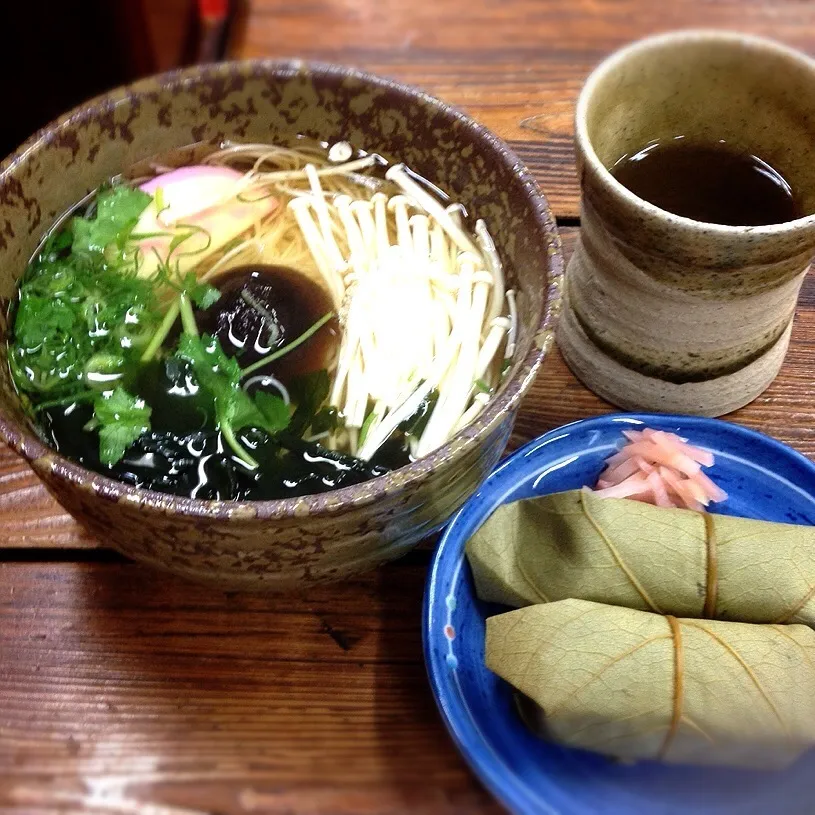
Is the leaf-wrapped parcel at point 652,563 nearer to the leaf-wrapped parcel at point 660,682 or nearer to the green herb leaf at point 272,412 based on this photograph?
the leaf-wrapped parcel at point 660,682

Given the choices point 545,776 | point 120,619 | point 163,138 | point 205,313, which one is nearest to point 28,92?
point 163,138

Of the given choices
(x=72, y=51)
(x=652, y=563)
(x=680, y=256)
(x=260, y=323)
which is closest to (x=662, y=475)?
(x=652, y=563)

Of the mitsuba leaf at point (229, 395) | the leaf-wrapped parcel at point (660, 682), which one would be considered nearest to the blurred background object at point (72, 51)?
the mitsuba leaf at point (229, 395)

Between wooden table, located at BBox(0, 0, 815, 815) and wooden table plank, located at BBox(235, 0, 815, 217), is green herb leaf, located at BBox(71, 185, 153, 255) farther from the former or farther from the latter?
wooden table plank, located at BBox(235, 0, 815, 217)

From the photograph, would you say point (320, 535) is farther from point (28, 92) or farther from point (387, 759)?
point (28, 92)

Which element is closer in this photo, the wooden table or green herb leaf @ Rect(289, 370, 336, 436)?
A: the wooden table

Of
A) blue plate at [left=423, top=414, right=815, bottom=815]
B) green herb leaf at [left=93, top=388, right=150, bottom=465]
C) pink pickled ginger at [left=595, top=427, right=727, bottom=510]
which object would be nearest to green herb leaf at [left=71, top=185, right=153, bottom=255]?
green herb leaf at [left=93, top=388, right=150, bottom=465]

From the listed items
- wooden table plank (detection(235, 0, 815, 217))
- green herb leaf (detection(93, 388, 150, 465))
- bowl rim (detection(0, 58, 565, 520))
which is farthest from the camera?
wooden table plank (detection(235, 0, 815, 217))
